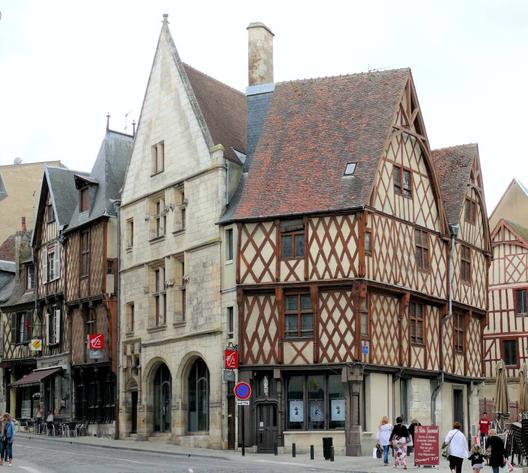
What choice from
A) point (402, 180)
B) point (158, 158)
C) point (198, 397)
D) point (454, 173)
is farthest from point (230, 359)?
point (454, 173)

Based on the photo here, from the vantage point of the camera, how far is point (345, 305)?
34438 millimetres

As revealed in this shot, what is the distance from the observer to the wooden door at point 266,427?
33.8 meters

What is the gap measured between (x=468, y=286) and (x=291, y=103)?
31.5ft

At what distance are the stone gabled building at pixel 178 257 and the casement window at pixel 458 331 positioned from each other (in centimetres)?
901

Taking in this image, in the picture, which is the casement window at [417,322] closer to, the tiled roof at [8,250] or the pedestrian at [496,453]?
the pedestrian at [496,453]

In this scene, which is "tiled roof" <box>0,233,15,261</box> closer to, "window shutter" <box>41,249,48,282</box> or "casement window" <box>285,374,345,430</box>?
"window shutter" <box>41,249,48,282</box>

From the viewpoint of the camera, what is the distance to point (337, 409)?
34438 mm

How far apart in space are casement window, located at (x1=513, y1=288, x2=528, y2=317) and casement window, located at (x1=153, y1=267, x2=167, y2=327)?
19100 millimetres

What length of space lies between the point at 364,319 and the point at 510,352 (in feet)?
63.3

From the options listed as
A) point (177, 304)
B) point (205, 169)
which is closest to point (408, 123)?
point (205, 169)

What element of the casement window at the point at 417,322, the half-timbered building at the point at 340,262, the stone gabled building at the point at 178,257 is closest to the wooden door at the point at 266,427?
the half-timbered building at the point at 340,262

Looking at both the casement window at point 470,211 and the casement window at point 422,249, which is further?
the casement window at point 470,211

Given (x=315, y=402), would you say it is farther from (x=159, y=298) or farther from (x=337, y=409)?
(x=159, y=298)

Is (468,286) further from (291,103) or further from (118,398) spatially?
(118,398)
